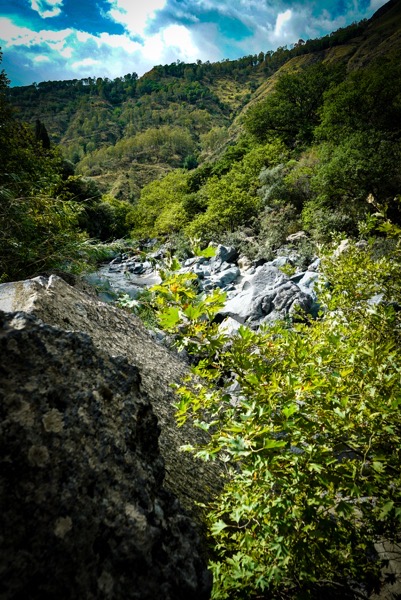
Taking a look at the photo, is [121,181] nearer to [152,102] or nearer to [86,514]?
[86,514]

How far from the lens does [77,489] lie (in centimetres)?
124

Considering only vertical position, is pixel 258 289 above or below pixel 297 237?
below

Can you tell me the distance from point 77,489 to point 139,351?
107 inches

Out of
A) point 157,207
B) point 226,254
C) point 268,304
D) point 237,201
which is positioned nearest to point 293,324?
point 268,304

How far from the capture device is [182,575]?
4.31ft

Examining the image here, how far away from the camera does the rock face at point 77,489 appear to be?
1.05 metres

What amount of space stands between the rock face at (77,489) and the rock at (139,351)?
0.80 meters

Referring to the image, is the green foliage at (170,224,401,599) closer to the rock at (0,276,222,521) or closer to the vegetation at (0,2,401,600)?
the vegetation at (0,2,401,600)

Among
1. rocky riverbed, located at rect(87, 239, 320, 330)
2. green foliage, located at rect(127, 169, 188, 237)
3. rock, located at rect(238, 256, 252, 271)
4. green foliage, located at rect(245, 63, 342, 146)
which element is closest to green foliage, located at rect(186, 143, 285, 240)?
rock, located at rect(238, 256, 252, 271)

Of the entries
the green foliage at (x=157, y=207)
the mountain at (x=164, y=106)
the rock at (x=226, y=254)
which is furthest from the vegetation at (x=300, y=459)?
the mountain at (x=164, y=106)

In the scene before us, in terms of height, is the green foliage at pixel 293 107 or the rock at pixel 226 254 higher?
the green foliage at pixel 293 107

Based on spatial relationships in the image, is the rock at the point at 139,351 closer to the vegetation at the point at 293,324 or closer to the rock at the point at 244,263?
the vegetation at the point at 293,324

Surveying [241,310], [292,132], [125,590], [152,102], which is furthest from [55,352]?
[152,102]

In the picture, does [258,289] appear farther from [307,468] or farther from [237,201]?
[237,201]
